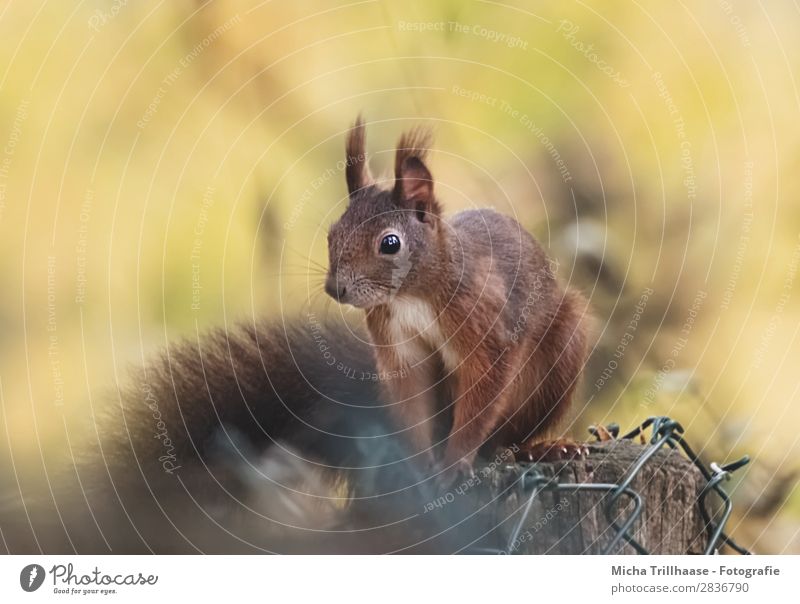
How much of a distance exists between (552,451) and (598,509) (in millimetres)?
227

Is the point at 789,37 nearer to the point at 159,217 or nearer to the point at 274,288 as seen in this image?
the point at 274,288

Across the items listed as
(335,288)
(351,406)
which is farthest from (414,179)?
(351,406)

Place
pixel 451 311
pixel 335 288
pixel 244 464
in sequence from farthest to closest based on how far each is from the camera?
1. pixel 244 464
2. pixel 451 311
3. pixel 335 288

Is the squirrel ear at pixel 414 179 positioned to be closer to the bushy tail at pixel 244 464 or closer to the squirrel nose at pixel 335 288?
the squirrel nose at pixel 335 288

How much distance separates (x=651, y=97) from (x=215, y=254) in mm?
807

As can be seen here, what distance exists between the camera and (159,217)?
159cm

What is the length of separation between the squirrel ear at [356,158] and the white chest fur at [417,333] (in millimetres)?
185

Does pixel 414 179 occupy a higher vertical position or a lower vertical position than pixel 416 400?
higher

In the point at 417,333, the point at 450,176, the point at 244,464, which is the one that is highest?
the point at 450,176

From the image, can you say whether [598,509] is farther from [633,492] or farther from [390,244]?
[390,244]

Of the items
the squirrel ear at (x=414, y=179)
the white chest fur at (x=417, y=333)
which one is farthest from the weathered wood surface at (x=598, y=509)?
the squirrel ear at (x=414, y=179)

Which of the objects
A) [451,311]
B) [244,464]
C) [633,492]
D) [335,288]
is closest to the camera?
[633,492]

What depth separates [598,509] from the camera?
1.17 metres

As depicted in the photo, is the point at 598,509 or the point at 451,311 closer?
the point at 598,509
